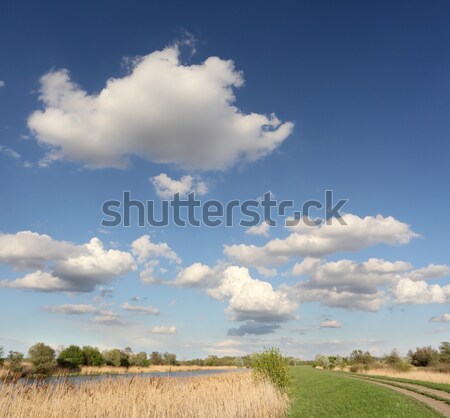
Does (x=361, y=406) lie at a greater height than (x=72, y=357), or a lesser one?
greater

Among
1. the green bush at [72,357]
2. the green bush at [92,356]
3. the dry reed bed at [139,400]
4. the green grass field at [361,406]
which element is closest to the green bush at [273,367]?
the green grass field at [361,406]

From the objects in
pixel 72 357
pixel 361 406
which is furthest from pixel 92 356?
pixel 361 406

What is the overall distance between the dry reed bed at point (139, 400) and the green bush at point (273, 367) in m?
6.38

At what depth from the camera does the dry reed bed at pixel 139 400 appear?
15.4 m

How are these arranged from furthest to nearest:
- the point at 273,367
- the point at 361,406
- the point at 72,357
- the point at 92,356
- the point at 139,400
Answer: the point at 92,356 < the point at 72,357 < the point at 273,367 < the point at 361,406 < the point at 139,400

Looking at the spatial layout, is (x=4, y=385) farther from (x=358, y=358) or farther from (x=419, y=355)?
(x=358, y=358)

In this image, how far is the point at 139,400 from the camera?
1875 centimetres

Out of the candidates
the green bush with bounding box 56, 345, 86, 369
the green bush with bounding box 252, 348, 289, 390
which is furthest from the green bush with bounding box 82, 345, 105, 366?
the green bush with bounding box 252, 348, 289, 390

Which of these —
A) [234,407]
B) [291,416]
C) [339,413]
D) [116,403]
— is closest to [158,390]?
[116,403]

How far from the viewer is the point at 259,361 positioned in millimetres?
33438

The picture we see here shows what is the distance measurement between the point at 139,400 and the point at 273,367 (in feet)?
54.4

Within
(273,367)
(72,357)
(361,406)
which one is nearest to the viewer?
(361,406)

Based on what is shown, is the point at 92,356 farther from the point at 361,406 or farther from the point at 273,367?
the point at 361,406

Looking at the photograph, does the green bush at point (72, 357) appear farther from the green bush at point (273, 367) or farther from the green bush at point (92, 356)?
the green bush at point (273, 367)
